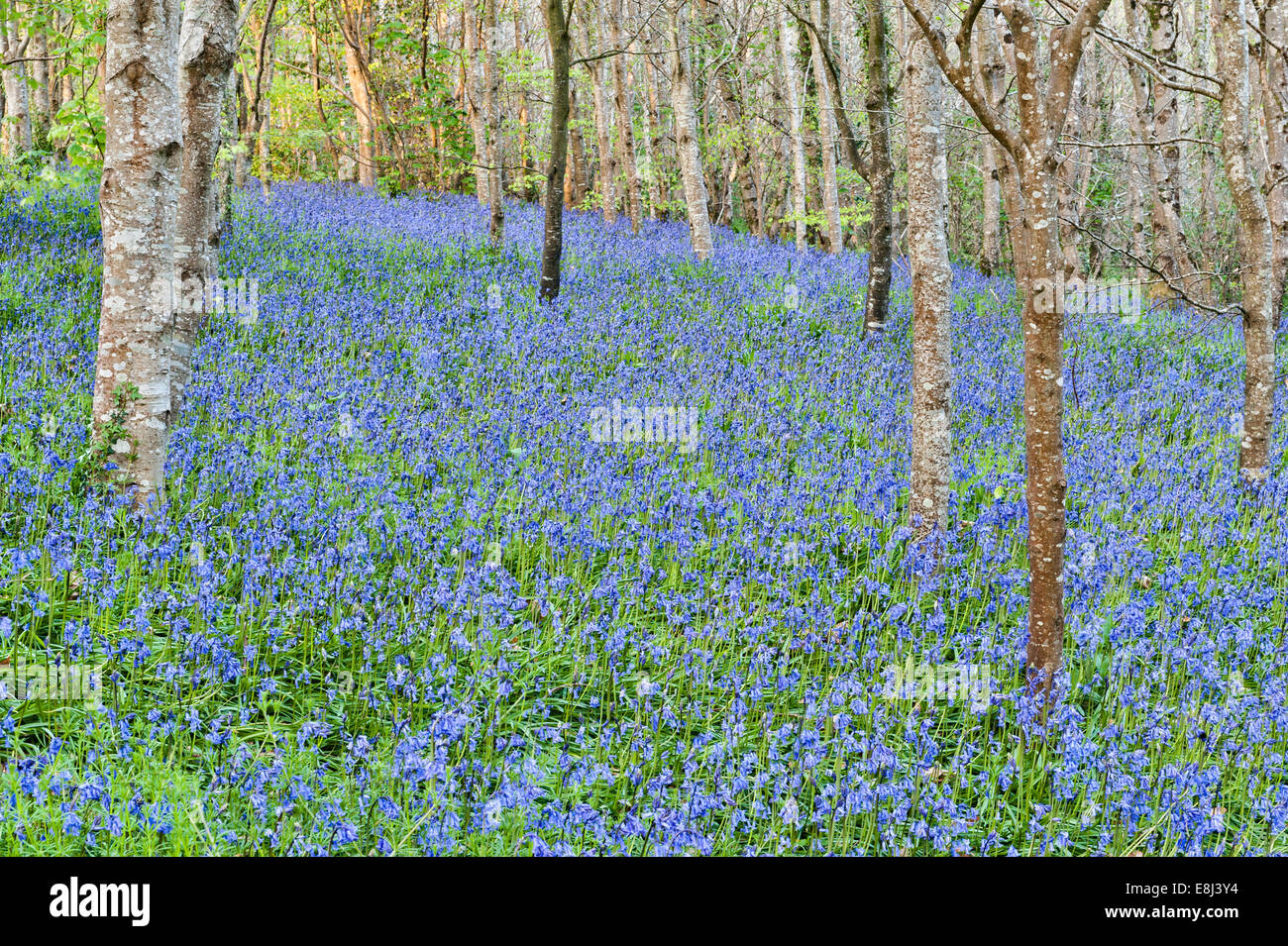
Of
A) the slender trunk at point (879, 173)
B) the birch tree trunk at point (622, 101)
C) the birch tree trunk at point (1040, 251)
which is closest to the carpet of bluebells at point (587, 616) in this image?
the birch tree trunk at point (1040, 251)

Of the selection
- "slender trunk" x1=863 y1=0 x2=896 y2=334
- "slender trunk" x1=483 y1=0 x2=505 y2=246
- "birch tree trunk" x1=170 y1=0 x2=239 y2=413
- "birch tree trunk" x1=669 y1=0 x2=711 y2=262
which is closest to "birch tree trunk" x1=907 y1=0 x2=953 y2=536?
"slender trunk" x1=863 y1=0 x2=896 y2=334

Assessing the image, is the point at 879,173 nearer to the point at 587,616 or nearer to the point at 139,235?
the point at 587,616

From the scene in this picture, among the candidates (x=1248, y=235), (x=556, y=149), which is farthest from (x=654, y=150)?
(x=1248, y=235)

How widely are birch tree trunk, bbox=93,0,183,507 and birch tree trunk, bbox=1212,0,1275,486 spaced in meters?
6.56

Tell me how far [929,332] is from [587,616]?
2.77 meters

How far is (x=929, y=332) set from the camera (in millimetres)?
5770

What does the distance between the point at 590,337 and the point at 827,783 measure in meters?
6.47

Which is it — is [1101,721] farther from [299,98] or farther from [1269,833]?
[299,98]

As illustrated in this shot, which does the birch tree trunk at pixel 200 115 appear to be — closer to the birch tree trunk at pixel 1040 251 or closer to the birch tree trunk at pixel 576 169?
the birch tree trunk at pixel 1040 251

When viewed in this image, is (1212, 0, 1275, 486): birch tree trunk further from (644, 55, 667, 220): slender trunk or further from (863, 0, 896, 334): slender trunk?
(644, 55, 667, 220): slender trunk

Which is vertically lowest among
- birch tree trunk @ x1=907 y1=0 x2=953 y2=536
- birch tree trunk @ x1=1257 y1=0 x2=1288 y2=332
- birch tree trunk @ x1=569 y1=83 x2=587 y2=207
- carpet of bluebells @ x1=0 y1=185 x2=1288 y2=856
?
carpet of bluebells @ x1=0 y1=185 x2=1288 y2=856

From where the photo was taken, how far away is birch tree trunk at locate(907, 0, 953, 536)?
5.75 m

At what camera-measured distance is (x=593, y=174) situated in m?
38.0
